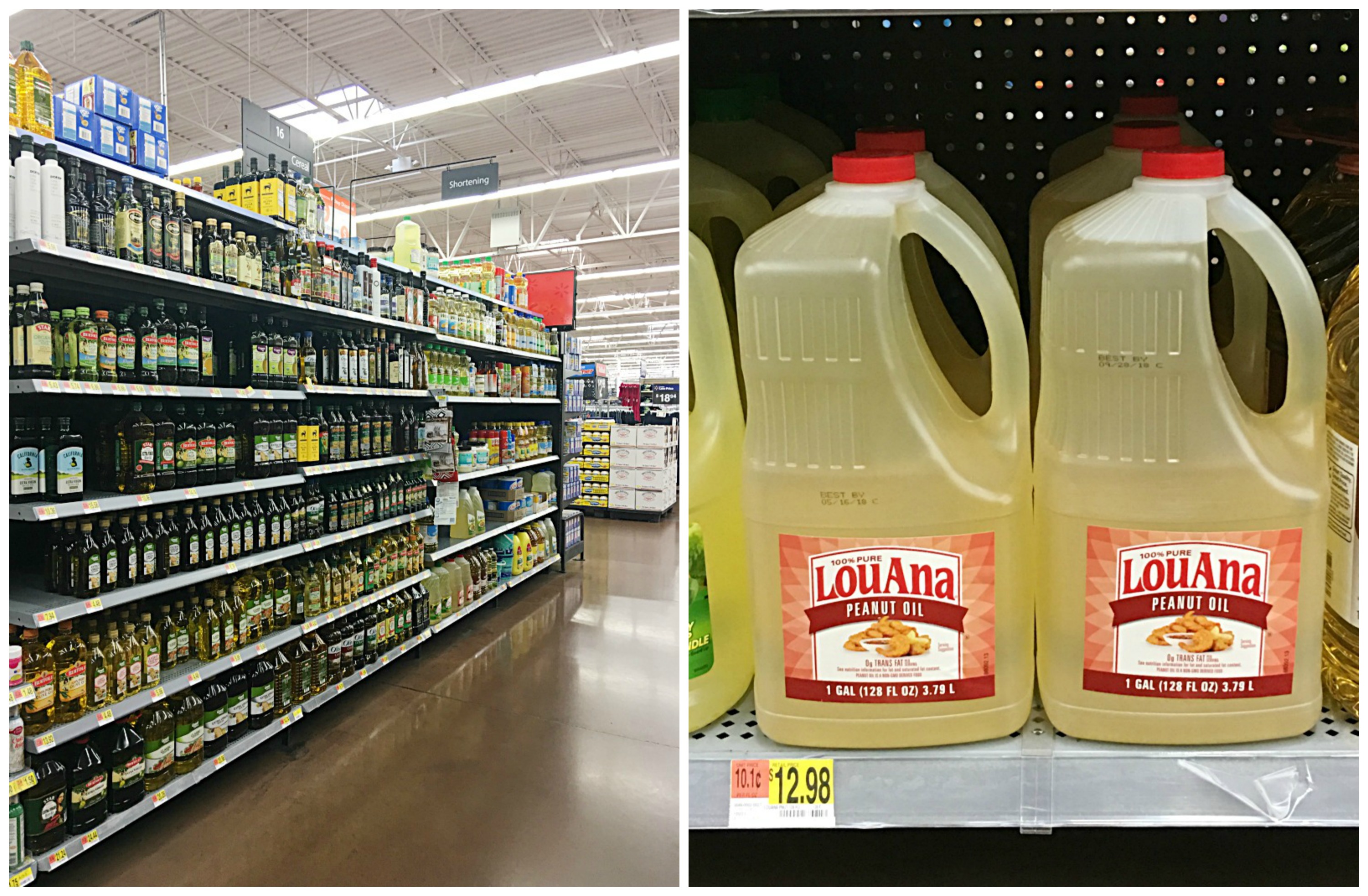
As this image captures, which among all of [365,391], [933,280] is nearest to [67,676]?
[365,391]

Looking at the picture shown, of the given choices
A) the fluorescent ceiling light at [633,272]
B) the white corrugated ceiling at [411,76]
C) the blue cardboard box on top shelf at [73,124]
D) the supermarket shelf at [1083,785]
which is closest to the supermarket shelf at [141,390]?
the blue cardboard box on top shelf at [73,124]

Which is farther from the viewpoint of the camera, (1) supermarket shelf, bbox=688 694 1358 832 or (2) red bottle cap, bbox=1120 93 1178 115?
(2) red bottle cap, bbox=1120 93 1178 115

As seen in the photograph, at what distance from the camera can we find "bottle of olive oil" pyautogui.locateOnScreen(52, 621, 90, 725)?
231 centimetres

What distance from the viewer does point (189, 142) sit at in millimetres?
10766

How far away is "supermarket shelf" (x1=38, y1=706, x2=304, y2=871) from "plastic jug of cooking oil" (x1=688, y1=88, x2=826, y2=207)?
2448 mm

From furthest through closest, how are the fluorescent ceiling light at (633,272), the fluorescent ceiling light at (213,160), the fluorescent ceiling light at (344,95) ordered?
the fluorescent ceiling light at (633,272)
the fluorescent ceiling light at (213,160)
the fluorescent ceiling light at (344,95)

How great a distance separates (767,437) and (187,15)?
8.99m

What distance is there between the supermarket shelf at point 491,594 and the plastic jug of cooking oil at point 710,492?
3.75 metres

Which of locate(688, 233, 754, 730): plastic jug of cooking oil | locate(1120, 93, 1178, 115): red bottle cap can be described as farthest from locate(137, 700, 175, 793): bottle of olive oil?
locate(1120, 93, 1178, 115): red bottle cap

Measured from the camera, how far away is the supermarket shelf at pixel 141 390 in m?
2.18

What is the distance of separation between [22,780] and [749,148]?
7.64 ft

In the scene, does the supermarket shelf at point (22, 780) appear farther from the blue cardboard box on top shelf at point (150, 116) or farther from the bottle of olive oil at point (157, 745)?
the blue cardboard box on top shelf at point (150, 116)

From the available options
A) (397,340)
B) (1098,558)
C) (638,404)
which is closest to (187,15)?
(397,340)

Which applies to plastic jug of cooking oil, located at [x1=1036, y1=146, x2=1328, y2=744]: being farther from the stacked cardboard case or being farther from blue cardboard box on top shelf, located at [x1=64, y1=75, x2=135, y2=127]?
the stacked cardboard case
